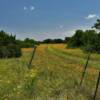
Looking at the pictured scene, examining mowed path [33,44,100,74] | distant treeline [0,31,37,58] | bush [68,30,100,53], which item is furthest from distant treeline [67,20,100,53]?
distant treeline [0,31,37,58]

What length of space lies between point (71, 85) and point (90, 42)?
147ft

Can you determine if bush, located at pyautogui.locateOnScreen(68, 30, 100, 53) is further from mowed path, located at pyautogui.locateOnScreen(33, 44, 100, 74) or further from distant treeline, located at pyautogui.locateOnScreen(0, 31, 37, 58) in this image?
distant treeline, located at pyautogui.locateOnScreen(0, 31, 37, 58)

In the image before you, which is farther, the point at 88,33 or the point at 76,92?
the point at 88,33

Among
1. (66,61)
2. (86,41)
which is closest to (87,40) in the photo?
(86,41)

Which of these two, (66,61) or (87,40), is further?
(87,40)

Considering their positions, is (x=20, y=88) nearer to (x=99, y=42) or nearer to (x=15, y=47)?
(x=15, y=47)

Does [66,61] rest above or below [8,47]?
below

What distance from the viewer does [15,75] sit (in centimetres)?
1334

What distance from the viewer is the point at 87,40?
61750 millimetres

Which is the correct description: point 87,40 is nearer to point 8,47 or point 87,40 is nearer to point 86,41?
point 86,41

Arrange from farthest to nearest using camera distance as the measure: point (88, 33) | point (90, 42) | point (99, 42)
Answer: point (88, 33)
point (90, 42)
point (99, 42)

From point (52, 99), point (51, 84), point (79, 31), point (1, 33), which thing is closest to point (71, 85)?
point (51, 84)

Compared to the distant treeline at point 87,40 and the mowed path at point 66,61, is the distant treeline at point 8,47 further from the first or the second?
the distant treeline at point 87,40

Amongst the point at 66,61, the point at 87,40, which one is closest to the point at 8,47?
the point at 66,61
